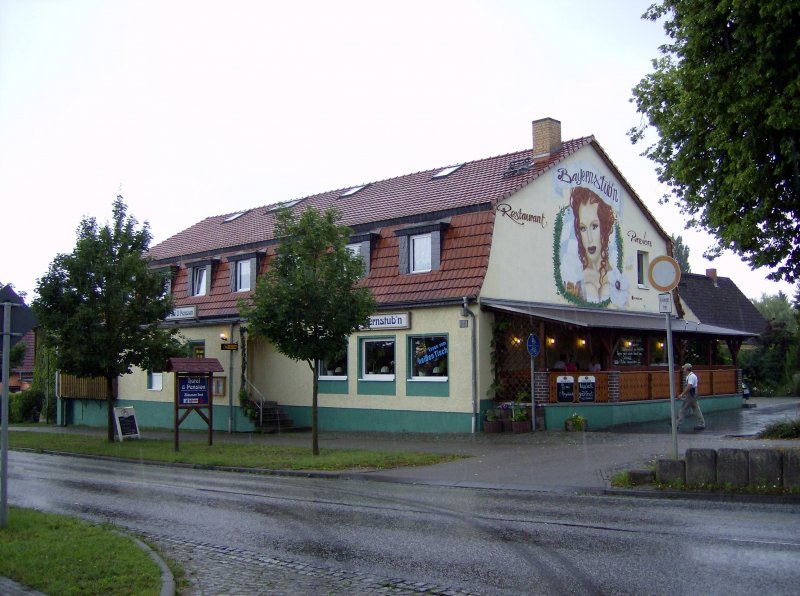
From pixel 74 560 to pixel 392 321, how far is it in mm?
17194

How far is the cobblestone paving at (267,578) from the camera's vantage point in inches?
283

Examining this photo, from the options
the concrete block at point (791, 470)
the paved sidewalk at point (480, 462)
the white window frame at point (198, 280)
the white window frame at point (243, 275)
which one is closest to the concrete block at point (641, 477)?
the paved sidewalk at point (480, 462)

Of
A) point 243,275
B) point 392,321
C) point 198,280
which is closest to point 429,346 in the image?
point 392,321

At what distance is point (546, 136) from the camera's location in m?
27.6

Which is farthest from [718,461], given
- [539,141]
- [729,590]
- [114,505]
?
[539,141]

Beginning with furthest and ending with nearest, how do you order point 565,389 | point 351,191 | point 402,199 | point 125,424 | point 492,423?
point 351,191 < point 402,199 < point 125,424 < point 565,389 < point 492,423

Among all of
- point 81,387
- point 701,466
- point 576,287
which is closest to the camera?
point 701,466

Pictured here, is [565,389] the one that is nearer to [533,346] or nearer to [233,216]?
[533,346]

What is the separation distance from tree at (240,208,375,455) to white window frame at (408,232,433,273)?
5.88m

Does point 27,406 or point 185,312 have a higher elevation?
point 185,312

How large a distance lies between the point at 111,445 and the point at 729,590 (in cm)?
1994

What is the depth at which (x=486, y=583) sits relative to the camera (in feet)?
23.8

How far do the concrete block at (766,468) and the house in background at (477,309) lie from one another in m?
10.5

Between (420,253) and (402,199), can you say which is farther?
(402,199)
